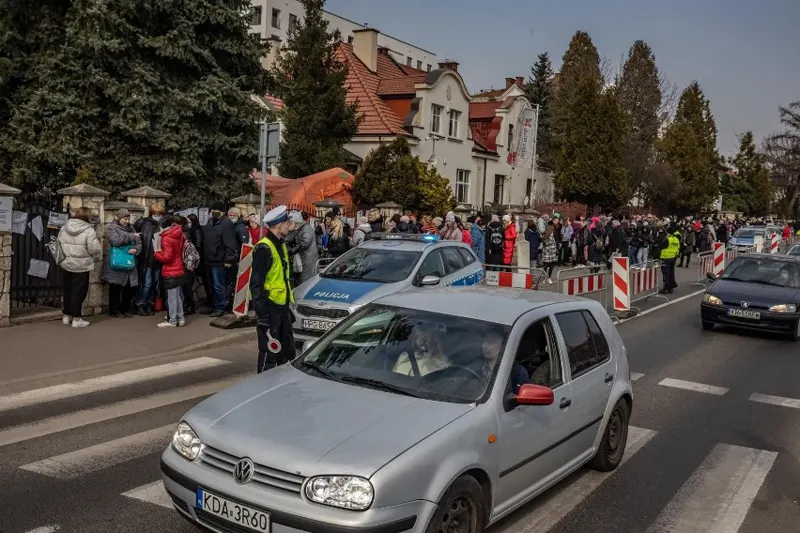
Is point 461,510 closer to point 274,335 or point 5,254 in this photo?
point 274,335

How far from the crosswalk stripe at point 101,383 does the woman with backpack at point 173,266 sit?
2234 millimetres

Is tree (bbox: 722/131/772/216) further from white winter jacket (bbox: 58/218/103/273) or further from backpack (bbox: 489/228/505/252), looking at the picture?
white winter jacket (bbox: 58/218/103/273)

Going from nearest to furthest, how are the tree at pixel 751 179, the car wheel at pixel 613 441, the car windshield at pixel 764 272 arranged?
the car wheel at pixel 613 441 → the car windshield at pixel 764 272 → the tree at pixel 751 179

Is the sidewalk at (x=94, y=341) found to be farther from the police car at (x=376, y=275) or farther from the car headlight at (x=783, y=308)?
the car headlight at (x=783, y=308)

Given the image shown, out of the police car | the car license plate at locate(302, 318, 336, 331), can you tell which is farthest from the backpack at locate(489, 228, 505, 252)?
the car license plate at locate(302, 318, 336, 331)

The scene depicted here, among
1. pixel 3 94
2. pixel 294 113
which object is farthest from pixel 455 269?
pixel 294 113

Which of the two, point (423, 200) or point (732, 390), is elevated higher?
point (423, 200)

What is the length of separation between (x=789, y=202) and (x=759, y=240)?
74.3 meters

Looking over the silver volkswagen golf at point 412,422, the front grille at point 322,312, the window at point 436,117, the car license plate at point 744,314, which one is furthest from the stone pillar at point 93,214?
the window at point 436,117

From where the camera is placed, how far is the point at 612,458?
6586 mm

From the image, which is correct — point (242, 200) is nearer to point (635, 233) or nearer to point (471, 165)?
point (635, 233)

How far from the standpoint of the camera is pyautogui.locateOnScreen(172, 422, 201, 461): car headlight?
4.46 meters

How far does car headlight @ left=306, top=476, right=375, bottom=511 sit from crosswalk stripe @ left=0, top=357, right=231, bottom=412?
5071 millimetres

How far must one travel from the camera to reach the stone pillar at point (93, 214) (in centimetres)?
1295
